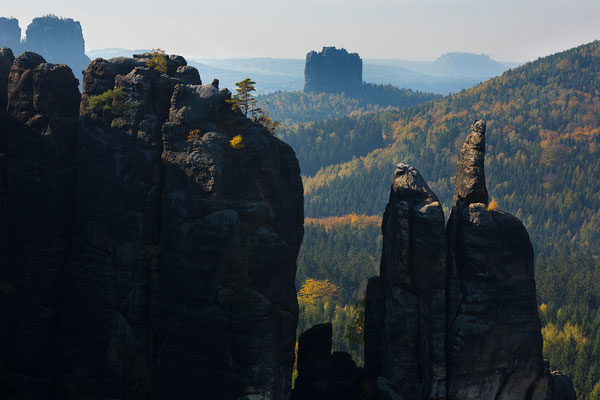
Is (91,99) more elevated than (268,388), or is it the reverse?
(91,99)

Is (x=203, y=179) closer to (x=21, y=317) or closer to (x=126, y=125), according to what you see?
(x=126, y=125)

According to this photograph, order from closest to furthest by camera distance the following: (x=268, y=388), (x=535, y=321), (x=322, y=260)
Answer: (x=268, y=388)
(x=535, y=321)
(x=322, y=260)

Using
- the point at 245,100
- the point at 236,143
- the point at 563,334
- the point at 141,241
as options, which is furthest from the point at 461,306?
the point at 563,334

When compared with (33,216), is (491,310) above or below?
below

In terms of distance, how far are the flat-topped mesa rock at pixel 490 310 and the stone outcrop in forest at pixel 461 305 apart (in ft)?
0.26

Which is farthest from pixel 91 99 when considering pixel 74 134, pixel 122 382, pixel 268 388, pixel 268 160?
pixel 268 388

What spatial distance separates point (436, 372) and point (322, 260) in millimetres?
127017

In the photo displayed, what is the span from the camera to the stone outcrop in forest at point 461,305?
1784 inches

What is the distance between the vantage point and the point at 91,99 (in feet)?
150

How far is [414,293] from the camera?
47156 millimetres

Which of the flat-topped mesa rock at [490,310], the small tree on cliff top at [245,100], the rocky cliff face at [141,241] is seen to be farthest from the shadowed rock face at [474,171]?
the small tree on cliff top at [245,100]

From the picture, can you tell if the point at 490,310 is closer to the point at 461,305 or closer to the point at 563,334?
the point at 461,305

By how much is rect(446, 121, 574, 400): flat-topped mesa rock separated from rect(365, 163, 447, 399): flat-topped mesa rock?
1214 mm

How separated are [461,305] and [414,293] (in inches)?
149
